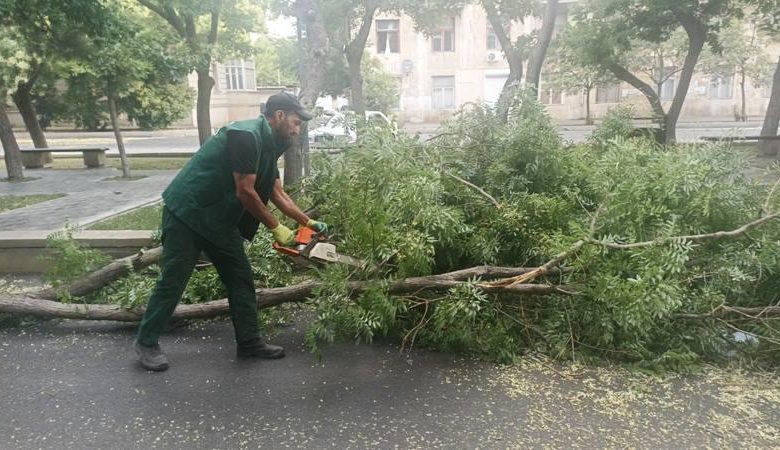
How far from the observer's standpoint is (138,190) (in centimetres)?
1015

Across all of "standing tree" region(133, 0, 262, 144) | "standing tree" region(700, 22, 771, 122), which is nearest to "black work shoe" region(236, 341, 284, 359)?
"standing tree" region(133, 0, 262, 144)

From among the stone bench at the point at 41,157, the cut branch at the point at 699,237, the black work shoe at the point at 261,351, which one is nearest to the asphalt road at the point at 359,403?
the black work shoe at the point at 261,351

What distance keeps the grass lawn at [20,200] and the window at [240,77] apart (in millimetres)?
26227

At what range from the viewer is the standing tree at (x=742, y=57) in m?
28.3

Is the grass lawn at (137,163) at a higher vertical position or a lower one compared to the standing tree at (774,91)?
lower

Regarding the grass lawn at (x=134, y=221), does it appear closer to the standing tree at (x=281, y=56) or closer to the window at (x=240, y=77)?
the standing tree at (x=281, y=56)

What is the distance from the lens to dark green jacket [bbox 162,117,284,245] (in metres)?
3.18

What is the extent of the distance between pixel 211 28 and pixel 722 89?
103 feet

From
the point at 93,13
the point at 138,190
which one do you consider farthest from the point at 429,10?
the point at 93,13

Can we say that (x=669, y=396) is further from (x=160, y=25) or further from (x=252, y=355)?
(x=160, y=25)

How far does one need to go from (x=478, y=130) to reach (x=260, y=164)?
1932 mm

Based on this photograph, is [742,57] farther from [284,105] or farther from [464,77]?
[284,105]

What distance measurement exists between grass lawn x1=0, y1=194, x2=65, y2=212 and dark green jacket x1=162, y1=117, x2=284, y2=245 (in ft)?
20.4

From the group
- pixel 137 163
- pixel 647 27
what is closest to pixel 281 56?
pixel 137 163
